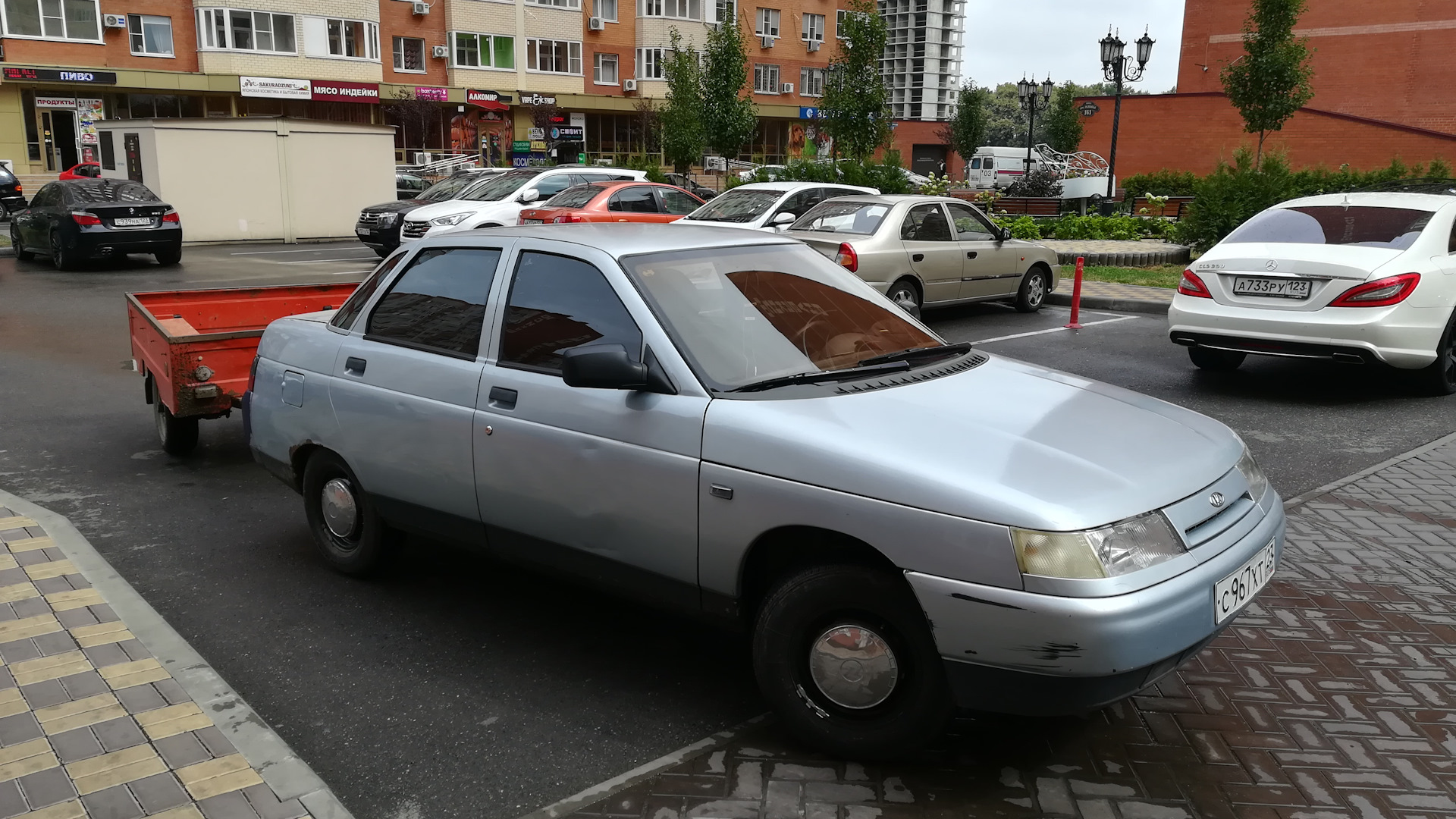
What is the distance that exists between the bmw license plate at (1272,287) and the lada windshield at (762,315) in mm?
5338

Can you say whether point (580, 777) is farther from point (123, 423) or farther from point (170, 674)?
point (123, 423)

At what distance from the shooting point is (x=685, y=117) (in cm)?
3622

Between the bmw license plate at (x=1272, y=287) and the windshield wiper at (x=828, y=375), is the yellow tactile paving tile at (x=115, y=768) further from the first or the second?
the bmw license plate at (x=1272, y=287)

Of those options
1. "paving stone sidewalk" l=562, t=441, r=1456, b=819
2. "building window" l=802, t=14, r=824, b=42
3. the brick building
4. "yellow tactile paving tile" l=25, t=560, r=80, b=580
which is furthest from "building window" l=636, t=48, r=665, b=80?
"paving stone sidewalk" l=562, t=441, r=1456, b=819

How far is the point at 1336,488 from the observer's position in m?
6.71

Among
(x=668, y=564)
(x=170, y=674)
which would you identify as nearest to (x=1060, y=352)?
(x=668, y=564)

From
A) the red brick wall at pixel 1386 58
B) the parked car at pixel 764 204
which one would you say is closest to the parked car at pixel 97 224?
the parked car at pixel 764 204

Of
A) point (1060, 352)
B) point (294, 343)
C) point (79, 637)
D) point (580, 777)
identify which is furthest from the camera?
point (1060, 352)

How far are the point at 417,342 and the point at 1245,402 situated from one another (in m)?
7.06

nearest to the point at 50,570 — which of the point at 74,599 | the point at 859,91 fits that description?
the point at 74,599

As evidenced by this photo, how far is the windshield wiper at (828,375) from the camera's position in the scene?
13.1 ft

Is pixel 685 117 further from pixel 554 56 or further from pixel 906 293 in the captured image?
pixel 906 293

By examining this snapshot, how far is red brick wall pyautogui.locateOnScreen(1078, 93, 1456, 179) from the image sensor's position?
3906 centimetres

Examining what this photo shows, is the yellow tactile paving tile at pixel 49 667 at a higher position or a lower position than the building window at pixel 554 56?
lower
